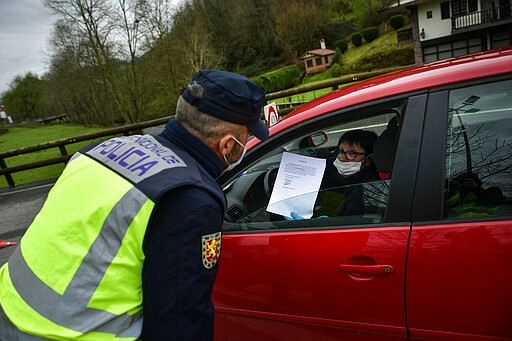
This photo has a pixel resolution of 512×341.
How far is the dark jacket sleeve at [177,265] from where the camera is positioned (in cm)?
95

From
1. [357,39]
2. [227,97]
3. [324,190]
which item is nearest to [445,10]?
[357,39]

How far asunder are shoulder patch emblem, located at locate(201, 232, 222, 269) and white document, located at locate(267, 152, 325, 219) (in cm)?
71

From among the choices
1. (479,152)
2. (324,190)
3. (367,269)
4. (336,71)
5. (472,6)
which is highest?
(472,6)

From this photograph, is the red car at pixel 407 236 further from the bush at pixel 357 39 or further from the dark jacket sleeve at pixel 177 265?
the bush at pixel 357 39

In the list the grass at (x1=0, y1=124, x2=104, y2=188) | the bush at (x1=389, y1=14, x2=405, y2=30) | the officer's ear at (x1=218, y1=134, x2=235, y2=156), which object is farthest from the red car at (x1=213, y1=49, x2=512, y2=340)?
the bush at (x1=389, y1=14, x2=405, y2=30)

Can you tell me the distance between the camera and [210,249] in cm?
101

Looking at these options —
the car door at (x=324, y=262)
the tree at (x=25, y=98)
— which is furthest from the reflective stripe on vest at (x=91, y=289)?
the tree at (x=25, y=98)

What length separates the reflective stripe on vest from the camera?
0.95 meters

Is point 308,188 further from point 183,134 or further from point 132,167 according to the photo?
point 132,167

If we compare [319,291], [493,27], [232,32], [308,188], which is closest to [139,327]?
Answer: [319,291]

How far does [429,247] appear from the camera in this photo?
49.2 inches

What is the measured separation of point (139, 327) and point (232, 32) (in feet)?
171

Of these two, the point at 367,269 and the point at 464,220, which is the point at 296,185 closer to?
the point at 367,269

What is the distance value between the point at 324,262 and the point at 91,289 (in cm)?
89
